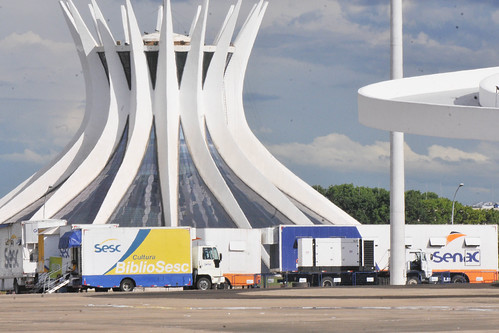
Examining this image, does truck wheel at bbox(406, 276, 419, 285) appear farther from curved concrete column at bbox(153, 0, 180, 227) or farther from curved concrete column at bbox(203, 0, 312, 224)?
curved concrete column at bbox(153, 0, 180, 227)

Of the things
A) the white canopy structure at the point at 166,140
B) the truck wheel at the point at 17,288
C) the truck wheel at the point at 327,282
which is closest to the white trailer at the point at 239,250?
the truck wheel at the point at 327,282

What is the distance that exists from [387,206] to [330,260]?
302 ft

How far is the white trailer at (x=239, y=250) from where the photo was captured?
5194cm

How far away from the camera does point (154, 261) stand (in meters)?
46.6

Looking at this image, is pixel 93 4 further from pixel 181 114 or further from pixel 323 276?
pixel 323 276

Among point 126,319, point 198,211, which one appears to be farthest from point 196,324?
point 198,211

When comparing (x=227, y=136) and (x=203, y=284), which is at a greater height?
(x=227, y=136)

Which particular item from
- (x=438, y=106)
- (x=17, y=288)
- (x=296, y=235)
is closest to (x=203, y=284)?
(x=296, y=235)

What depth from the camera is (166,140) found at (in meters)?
75.6

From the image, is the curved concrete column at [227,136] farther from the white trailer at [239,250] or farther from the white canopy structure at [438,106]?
the white canopy structure at [438,106]

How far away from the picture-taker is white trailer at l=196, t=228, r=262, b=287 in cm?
5194

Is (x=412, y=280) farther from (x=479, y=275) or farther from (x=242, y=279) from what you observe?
(x=242, y=279)

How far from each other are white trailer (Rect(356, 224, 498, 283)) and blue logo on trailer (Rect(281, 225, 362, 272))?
0.87 meters

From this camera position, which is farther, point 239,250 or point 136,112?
point 136,112
